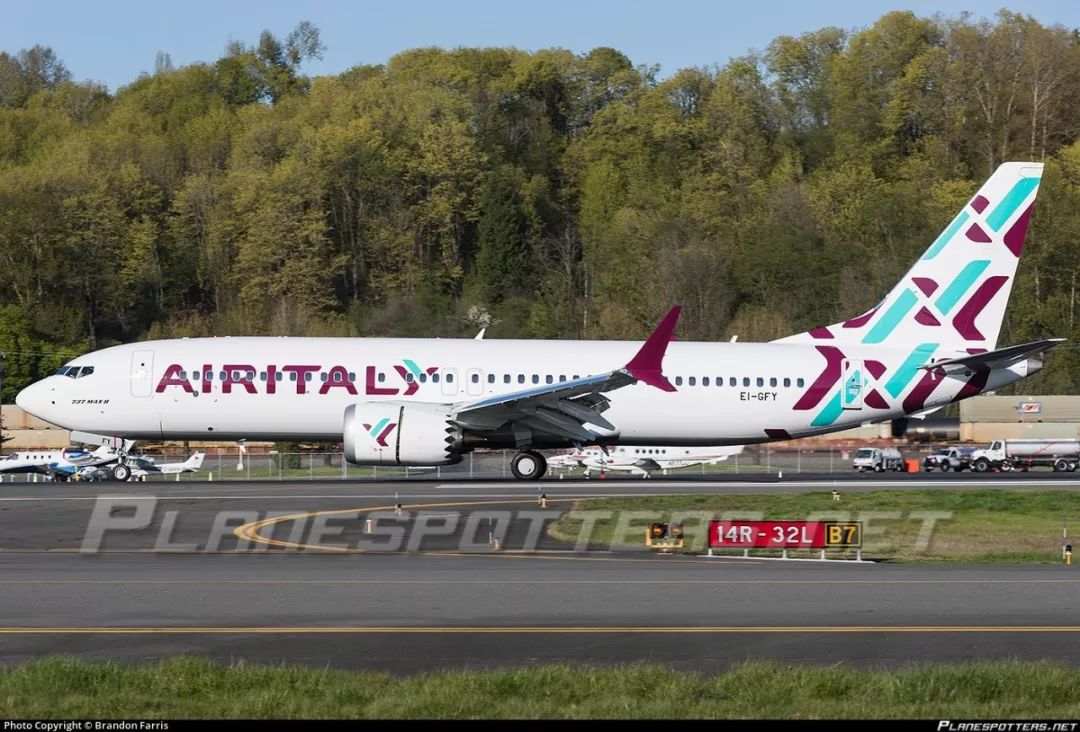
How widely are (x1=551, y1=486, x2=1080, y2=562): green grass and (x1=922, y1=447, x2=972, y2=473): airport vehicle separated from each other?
2614 cm

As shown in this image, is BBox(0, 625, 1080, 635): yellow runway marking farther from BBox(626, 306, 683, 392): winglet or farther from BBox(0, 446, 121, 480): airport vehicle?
BBox(0, 446, 121, 480): airport vehicle

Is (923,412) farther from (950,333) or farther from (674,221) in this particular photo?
Result: (674,221)

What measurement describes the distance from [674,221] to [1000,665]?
307 feet

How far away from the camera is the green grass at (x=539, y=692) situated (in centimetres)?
1242

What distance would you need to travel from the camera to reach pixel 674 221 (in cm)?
10656

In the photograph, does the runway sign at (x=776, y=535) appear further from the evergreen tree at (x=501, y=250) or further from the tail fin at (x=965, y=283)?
the evergreen tree at (x=501, y=250)

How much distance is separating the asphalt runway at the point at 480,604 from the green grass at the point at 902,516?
2.33 meters

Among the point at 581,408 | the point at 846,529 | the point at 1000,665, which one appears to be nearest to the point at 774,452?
the point at 581,408

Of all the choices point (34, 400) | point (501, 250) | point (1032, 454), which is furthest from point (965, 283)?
point (501, 250)

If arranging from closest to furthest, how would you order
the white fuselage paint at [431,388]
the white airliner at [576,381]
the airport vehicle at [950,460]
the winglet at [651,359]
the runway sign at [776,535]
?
1. the runway sign at [776,535]
2. the winglet at [651,359]
3. the white airliner at [576,381]
4. the white fuselage paint at [431,388]
5. the airport vehicle at [950,460]

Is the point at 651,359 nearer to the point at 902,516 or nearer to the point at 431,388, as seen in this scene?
the point at 431,388

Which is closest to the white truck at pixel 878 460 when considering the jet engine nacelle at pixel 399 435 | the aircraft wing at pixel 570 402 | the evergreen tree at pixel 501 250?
the aircraft wing at pixel 570 402

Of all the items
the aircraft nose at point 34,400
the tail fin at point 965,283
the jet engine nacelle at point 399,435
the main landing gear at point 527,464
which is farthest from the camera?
the tail fin at point 965,283

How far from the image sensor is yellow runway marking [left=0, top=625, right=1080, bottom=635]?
16375mm
